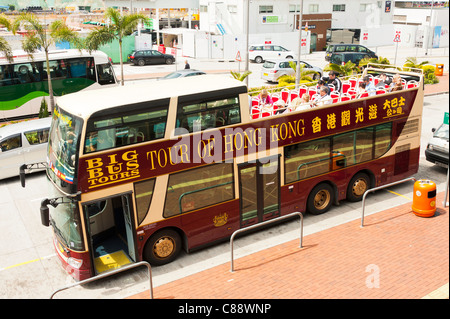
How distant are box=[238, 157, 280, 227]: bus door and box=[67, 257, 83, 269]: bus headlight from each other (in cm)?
369

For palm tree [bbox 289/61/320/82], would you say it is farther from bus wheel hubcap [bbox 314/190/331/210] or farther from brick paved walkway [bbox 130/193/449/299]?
brick paved walkway [bbox 130/193/449/299]

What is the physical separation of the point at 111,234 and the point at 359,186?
6836mm

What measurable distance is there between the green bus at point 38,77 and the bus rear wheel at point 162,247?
1631cm

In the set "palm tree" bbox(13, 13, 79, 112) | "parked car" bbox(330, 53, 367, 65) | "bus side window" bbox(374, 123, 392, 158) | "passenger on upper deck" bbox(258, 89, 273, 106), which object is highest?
"palm tree" bbox(13, 13, 79, 112)

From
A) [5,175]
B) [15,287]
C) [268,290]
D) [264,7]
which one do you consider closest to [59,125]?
[15,287]

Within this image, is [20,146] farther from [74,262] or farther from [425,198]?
[425,198]

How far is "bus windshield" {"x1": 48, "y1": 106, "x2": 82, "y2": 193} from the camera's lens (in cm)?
864

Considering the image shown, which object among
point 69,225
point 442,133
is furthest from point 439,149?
point 69,225

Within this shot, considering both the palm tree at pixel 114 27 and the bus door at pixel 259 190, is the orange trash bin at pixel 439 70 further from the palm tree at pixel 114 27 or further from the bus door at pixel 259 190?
the bus door at pixel 259 190

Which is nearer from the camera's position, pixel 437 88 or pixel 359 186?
Result: pixel 359 186

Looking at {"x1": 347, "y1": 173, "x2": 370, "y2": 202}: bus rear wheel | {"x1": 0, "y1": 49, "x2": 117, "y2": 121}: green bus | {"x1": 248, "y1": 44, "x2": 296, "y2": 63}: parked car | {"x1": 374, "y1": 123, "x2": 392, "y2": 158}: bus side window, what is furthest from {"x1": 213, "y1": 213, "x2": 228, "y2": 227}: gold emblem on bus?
{"x1": 248, "y1": 44, "x2": 296, "y2": 63}: parked car

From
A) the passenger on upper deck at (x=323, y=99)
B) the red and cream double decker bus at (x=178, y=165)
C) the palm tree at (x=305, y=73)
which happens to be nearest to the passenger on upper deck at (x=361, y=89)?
the red and cream double decker bus at (x=178, y=165)

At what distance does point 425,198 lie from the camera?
11.9m

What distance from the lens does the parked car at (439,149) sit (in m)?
14.9
